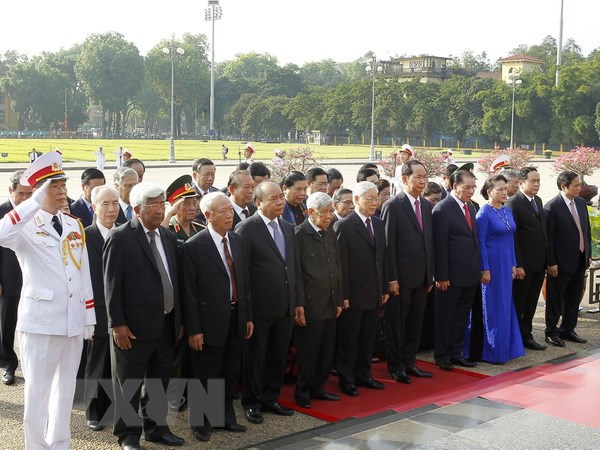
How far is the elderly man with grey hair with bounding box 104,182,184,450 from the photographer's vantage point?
14.6 ft

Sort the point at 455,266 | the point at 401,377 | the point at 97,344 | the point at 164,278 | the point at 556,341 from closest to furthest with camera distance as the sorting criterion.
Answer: the point at 164,278
the point at 97,344
the point at 401,377
the point at 455,266
the point at 556,341

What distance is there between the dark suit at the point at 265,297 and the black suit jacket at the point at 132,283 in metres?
0.87

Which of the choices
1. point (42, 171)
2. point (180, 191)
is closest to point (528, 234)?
point (180, 191)

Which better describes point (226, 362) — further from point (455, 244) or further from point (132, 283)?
point (455, 244)

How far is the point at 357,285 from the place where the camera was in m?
5.79

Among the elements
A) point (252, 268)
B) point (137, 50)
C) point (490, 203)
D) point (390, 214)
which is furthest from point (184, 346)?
point (137, 50)

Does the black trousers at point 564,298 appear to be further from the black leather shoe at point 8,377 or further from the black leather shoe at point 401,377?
the black leather shoe at point 8,377

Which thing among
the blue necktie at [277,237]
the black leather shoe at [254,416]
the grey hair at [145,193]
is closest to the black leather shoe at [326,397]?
the black leather shoe at [254,416]

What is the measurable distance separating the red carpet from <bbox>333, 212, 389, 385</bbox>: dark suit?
0.84 ft

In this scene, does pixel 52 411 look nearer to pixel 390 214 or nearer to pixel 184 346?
pixel 184 346

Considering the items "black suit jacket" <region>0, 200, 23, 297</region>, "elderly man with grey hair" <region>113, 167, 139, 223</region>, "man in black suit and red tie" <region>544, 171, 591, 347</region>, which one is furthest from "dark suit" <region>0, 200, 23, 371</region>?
"man in black suit and red tie" <region>544, 171, 591, 347</region>

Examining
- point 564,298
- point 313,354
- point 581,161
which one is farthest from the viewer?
point 581,161

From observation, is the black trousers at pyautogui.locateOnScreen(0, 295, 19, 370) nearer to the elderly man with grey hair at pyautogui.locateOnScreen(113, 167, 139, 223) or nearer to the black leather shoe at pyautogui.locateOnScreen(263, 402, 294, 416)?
the elderly man with grey hair at pyautogui.locateOnScreen(113, 167, 139, 223)

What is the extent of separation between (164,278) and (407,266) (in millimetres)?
2395
